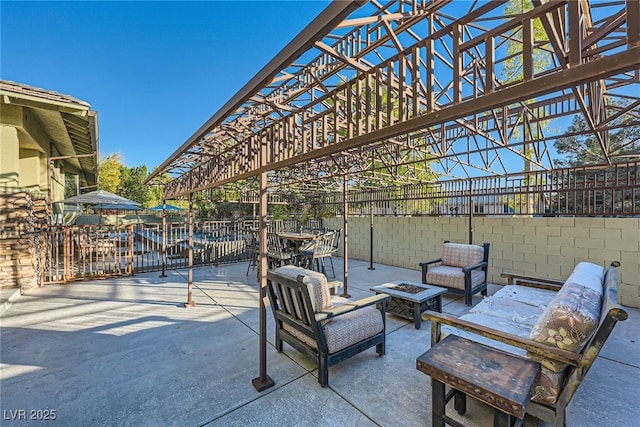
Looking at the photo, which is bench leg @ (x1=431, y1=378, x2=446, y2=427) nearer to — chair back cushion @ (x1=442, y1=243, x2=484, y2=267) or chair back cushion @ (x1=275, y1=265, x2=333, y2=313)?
chair back cushion @ (x1=275, y1=265, x2=333, y2=313)

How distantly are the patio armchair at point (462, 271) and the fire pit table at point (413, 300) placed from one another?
A: 0.75 meters

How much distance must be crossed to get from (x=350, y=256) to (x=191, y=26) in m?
8.61

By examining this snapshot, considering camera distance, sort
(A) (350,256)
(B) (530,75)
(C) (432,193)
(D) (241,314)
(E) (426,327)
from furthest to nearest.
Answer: (A) (350,256)
(C) (432,193)
(D) (241,314)
(E) (426,327)
(B) (530,75)

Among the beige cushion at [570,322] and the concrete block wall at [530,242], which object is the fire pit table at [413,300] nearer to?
the beige cushion at [570,322]

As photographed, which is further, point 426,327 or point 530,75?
point 426,327

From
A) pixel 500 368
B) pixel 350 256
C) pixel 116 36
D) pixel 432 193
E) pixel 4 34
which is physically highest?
pixel 116 36

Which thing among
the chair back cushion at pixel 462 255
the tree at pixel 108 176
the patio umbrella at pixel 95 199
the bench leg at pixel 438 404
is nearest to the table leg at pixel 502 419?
the bench leg at pixel 438 404

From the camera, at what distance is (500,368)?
1.77m

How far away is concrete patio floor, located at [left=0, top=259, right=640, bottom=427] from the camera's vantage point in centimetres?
208

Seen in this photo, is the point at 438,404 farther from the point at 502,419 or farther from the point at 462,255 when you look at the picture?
the point at 462,255

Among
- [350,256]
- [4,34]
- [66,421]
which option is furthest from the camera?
[350,256]

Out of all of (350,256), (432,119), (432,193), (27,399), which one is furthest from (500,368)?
(350,256)

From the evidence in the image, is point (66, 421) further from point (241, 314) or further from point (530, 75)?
point (530, 75)

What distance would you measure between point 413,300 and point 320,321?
169cm
